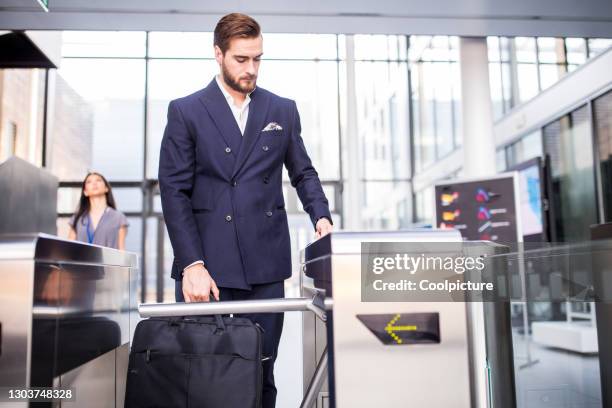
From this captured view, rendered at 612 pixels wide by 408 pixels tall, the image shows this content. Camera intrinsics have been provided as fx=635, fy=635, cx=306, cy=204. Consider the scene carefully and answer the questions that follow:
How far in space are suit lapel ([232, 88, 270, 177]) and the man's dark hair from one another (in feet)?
0.63

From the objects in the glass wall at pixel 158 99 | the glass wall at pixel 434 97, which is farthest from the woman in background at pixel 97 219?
the glass wall at pixel 434 97

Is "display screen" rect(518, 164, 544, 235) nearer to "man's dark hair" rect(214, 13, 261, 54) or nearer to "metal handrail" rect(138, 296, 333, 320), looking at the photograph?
"man's dark hair" rect(214, 13, 261, 54)

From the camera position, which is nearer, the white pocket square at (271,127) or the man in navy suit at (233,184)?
the man in navy suit at (233,184)

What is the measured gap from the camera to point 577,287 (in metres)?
1.75

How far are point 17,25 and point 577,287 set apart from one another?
17.8 feet

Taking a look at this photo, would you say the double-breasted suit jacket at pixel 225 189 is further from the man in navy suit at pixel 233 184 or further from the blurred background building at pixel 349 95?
the blurred background building at pixel 349 95

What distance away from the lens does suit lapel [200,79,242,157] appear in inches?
68.8

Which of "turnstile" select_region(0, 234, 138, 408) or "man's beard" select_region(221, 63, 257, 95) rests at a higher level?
"man's beard" select_region(221, 63, 257, 95)

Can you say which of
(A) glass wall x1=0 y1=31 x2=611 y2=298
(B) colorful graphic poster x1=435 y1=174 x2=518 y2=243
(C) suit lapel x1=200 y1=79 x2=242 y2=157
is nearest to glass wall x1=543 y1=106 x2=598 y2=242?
(A) glass wall x1=0 y1=31 x2=611 y2=298

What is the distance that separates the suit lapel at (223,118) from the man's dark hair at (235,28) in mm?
150

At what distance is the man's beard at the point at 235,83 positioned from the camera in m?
1.73

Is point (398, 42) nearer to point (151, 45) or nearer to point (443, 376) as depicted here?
point (151, 45)

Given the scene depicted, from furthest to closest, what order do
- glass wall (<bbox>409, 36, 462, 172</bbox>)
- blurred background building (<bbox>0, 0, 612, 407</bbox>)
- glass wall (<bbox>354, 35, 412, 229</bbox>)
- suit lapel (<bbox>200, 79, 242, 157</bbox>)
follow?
glass wall (<bbox>354, 35, 412, 229</bbox>) < glass wall (<bbox>409, 36, 462, 172</bbox>) < blurred background building (<bbox>0, 0, 612, 407</bbox>) < suit lapel (<bbox>200, 79, 242, 157</bbox>)

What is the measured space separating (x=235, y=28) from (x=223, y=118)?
249mm
